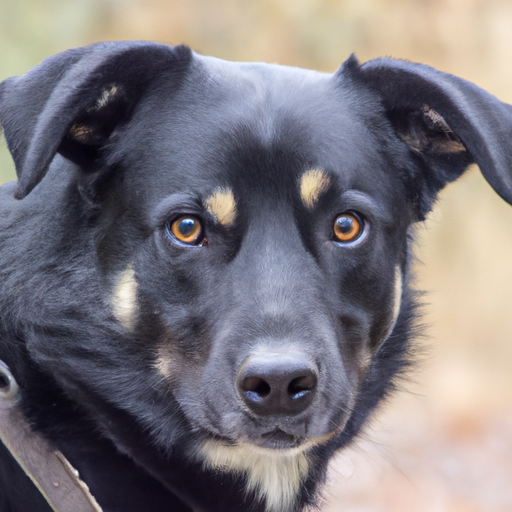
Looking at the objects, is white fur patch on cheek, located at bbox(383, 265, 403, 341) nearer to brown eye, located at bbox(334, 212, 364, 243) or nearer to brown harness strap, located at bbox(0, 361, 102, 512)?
brown eye, located at bbox(334, 212, 364, 243)

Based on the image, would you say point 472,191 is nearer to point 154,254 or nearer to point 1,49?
point 1,49

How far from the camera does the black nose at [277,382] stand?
2.35 metres

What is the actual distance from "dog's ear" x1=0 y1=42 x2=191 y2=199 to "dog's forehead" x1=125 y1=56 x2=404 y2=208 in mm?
84

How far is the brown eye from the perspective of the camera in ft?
9.02

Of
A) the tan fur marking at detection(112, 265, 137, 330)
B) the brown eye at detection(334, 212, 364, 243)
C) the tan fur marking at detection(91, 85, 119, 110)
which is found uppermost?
the tan fur marking at detection(91, 85, 119, 110)

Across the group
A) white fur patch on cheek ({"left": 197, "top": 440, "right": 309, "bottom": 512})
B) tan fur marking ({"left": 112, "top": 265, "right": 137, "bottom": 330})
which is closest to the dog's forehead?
tan fur marking ({"left": 112, "top": 265, "right": 137, "bottom": 330})

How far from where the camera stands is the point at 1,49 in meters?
7.54

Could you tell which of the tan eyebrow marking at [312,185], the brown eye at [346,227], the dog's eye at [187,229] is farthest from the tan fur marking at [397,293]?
the dog's eye at [187,229]

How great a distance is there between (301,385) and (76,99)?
113cm

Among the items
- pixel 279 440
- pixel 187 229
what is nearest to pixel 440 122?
pixel 187 229

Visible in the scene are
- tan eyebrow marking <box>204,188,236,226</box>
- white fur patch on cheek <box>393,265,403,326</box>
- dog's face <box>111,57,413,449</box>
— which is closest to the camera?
dog's face <box>111,57,413,449</box>

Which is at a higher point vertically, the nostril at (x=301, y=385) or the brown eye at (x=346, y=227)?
the brown eye at (x=346, y=227)

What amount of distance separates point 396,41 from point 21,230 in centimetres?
633

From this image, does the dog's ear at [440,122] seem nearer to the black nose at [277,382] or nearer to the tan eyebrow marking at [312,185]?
the tan eyebrow marking at [312,185]
